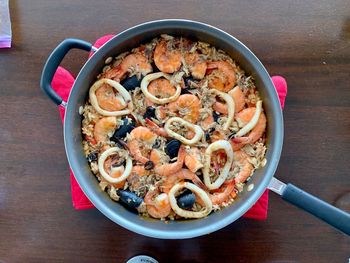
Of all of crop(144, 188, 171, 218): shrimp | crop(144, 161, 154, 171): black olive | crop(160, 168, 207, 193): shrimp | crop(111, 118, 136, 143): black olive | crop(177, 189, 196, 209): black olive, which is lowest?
crop(144, 188, 171, 218): shrimp

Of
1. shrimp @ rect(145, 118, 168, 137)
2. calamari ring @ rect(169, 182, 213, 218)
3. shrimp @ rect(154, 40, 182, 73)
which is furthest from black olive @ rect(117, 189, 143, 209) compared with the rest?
shrimp @ rect(154, 40, 182, 73)

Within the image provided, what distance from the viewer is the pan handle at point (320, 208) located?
4.74ft

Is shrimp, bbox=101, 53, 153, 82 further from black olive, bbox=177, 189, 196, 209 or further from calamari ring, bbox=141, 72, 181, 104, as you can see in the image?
black olive, bbox=177, 189, 196, 209

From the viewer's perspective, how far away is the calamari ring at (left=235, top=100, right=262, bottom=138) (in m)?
1.62

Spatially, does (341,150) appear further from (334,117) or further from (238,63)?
(238,63)

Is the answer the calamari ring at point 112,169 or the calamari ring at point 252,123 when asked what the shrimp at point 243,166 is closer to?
the calamari ring at point 252,123

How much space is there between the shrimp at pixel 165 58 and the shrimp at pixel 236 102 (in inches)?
7.5

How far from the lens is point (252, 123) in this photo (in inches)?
63.9

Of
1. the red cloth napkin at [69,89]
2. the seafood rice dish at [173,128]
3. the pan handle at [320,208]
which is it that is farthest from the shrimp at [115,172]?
the pan handle at [320,208]

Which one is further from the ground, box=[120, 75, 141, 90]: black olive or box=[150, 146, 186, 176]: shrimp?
box=[120, 75, 141, 90]: black olive

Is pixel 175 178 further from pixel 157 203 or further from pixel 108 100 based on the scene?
pixel 108 100

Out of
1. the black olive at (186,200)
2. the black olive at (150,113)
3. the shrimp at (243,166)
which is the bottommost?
the black olive at (186,200)

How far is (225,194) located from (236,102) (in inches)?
12.5

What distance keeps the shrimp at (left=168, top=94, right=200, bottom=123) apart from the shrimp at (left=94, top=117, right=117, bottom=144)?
0.20 m
